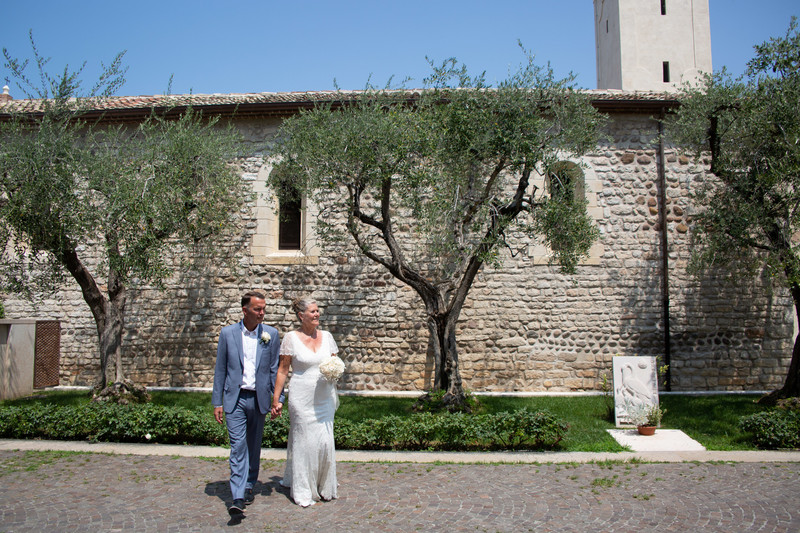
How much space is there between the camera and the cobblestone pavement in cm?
455

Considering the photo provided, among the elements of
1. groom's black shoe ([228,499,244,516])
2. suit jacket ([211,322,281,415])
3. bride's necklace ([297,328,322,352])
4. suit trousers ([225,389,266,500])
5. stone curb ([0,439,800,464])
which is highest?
bride's necklace ([297,328,322,352])

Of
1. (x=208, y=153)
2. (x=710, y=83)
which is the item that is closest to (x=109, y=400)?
(x=208, y=153)

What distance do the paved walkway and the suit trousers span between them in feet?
0.83

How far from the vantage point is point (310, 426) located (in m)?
5.10

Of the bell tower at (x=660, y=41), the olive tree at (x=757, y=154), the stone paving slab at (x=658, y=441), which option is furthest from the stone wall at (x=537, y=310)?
the bell tower at (x=660, y=41)

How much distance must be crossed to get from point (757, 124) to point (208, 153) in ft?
31.4

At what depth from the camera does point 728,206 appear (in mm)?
9938

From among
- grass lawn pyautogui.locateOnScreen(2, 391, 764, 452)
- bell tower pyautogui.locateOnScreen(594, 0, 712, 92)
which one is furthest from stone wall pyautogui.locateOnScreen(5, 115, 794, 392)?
bell tower pyautogui.locateOnScreen(594, 0, 712, 92)

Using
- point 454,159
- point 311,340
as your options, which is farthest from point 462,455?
point 454,159

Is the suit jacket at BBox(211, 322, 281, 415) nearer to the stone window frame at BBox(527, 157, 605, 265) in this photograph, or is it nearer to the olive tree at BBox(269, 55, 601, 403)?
the olive tree at BBox(269, 55, 601, 403)

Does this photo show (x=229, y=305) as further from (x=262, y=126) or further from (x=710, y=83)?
(x=710, y=83)

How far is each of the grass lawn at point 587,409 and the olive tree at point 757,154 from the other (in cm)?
126

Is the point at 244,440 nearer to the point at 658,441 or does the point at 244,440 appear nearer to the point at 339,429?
the point at 339,429

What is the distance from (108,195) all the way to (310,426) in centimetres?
628
